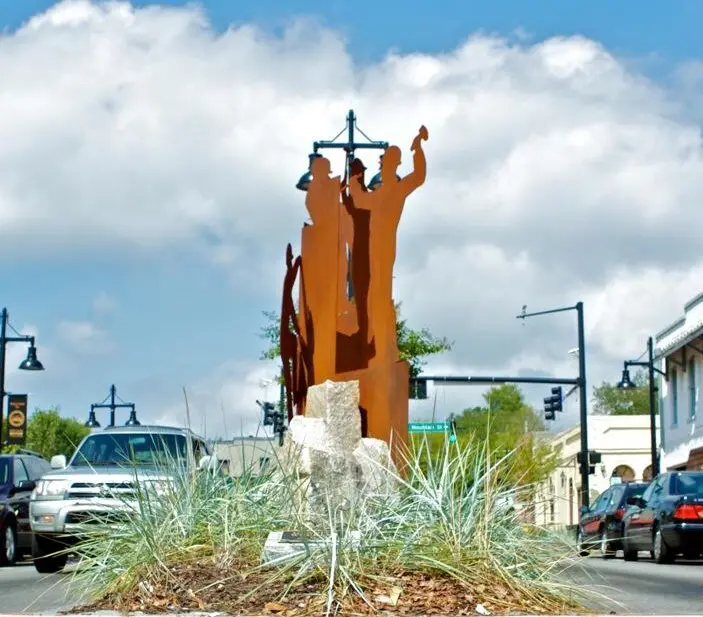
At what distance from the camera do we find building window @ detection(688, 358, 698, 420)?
4188 cm

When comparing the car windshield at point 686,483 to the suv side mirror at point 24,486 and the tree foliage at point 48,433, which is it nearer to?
the suv side mirror at point 24,486

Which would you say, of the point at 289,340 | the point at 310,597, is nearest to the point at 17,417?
the point at 289,340

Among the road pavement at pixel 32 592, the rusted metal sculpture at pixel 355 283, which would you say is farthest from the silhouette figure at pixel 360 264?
the road pavement at pixel 32 592

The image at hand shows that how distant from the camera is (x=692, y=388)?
42188 mm

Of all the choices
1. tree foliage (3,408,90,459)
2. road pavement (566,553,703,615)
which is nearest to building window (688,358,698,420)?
road pavement (566,553,703,615)

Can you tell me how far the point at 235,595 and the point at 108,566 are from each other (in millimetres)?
1301

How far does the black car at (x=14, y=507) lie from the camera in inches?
830

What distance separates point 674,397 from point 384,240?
32.7 m

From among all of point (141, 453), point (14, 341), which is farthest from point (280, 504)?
point (14, 341)

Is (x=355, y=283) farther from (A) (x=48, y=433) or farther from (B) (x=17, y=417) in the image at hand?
(A) (x=48, y=433)

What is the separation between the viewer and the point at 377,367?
13.7 m

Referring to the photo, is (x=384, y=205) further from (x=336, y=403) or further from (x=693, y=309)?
(x=693, y=309)

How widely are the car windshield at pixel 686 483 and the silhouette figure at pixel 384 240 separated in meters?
9.89

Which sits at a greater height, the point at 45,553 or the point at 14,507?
the point at 14,507
